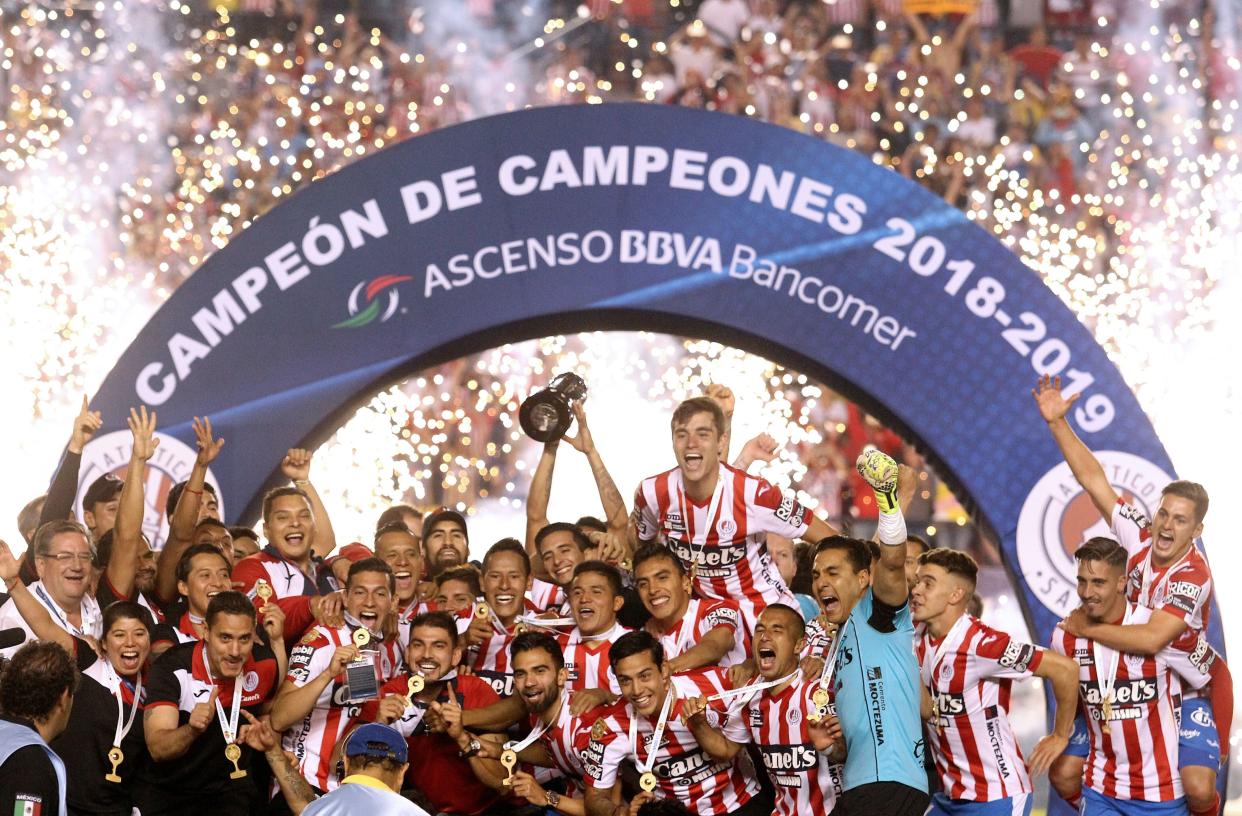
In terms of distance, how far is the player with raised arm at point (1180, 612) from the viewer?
318 inches

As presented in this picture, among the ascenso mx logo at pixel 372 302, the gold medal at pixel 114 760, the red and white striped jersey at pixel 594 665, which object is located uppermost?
the ascenso mx logo at pixel 372 302

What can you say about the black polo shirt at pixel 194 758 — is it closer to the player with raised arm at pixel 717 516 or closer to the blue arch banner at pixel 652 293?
the blue arch banner at pixel 652 293

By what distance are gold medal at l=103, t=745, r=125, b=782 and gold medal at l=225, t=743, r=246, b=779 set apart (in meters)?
0.44

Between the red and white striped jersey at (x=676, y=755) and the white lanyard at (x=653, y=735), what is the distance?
0.03ft

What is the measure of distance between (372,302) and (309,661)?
91.7 inches

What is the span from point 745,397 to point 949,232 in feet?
22.8

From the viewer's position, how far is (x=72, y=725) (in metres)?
7.73

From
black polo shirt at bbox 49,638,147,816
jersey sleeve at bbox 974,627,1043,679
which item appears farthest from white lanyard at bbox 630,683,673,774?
black polo shirt at bbox 49,638,147,816

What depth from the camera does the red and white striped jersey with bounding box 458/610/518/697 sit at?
863 cm

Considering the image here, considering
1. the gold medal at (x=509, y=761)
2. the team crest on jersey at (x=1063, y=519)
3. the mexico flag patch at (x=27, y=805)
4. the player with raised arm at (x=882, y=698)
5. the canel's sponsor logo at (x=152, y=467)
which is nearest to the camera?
the mexico flag patch at (x=27, y=805)

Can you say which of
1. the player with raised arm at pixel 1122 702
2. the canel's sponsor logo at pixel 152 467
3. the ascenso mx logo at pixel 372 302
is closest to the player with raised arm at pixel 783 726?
the player with raised arm at pixel 1122 702

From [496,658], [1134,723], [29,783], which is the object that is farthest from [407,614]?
[1134,723]

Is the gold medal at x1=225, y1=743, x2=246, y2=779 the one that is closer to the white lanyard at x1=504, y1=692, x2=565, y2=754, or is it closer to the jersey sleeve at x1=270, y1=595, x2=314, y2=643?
the jersey sleeve at x1=270, y1=595, x2=314, y2=643

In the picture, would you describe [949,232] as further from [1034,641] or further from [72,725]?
[72,725]
